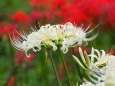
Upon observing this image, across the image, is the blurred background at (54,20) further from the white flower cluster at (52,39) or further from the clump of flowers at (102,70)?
the clump of flowers at (102,70)

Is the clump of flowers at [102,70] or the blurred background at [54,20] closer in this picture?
the clump of flowers at [102,70]

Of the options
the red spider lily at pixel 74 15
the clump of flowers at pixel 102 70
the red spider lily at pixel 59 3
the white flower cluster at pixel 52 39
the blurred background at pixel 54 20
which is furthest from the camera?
the red spider lily at pixel 59 3

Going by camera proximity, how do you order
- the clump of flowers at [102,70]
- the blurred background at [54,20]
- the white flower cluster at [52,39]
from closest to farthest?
1. the clump of flowers at [102,70]
2. the white flower cluster at [52,39]
3. the blurred background at [54,20]

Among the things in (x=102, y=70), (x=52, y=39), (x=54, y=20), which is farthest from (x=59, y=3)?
(x=102, y=70)

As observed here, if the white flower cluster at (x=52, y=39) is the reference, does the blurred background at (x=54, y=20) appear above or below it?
above

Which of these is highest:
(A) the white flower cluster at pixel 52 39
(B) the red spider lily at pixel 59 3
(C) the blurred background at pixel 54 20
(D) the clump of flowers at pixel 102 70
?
(B) the red spider lily at pixel 59 3

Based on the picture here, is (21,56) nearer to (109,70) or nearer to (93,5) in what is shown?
(93,5)

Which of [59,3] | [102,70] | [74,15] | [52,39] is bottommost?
[102,70]

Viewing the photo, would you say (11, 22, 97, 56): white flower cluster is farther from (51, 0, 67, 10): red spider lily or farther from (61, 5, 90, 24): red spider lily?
(51, 0, 67, 10): red spider lily

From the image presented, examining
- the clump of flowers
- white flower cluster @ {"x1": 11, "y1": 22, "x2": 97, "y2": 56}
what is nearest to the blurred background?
white flower cluster @ {"x1": 11, "y1": 22, "x2": 97, "y2": 56}

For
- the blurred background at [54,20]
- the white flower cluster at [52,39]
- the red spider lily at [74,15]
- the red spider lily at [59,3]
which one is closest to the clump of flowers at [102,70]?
the white flower cluster at [52,39]

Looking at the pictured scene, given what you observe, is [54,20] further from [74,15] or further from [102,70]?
[102,70]

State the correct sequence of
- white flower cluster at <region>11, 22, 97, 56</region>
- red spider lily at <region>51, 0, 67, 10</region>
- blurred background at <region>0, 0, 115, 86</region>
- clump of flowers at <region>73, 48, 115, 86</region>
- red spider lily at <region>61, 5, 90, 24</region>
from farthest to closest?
red spider lily at <region>51, 0, 67, 10</region> → red spider lily at <region>61, 5, 90, 24</region> → blurred background at <region>0, 0, 115, 86</region> → white flower cluster at <region>11, 22, 97, 56</region> → clump of flowers at <region>73, 48, 115, 86</region>
